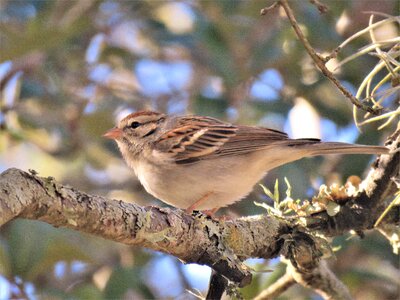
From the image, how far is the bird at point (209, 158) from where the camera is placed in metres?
4.12

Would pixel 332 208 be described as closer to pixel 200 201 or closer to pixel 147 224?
pixel 147 224

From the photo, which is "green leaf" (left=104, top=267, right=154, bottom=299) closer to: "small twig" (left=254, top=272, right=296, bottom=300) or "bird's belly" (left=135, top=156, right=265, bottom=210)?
"bird's belly" (left=135, top=156, right=265, bottom=210)

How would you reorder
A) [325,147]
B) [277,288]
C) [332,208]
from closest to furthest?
1. [332,208]
2. [277,288]
3. [325,147]

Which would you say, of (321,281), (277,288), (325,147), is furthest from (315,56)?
(325,147)

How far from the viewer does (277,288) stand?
3.46m

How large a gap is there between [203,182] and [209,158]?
0.77ft

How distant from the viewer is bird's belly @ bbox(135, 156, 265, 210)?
4.12 metres

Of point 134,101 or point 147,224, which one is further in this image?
point 134,101

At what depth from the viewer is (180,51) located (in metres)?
6.44

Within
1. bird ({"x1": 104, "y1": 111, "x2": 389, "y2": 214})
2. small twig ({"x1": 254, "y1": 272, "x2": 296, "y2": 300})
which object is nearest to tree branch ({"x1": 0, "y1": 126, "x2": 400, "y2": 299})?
small twig ({"x1": 254, "y1": 272, "x2": 296, "y2": 300})

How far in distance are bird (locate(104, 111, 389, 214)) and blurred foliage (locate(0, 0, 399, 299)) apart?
0.20m

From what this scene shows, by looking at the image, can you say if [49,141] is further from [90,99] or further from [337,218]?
[337,218]

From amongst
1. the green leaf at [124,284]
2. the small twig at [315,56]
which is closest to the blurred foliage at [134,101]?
the green leaf at [124,284]

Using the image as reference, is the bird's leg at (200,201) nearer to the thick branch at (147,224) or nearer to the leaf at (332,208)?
the thick branch at (147,224)
